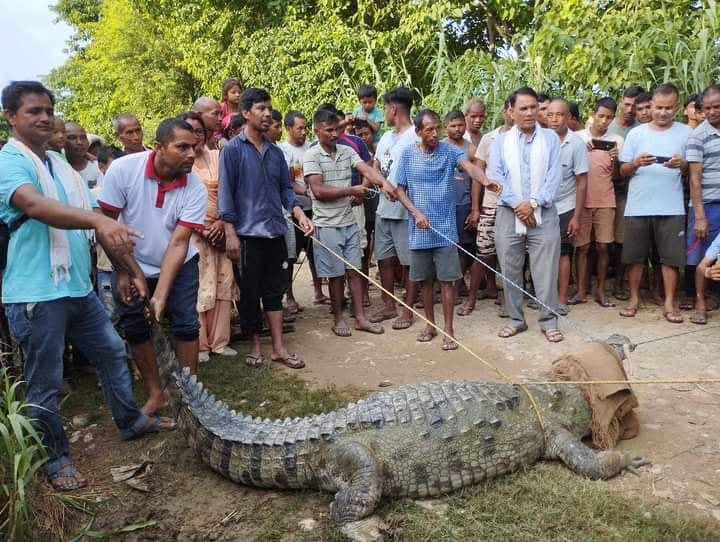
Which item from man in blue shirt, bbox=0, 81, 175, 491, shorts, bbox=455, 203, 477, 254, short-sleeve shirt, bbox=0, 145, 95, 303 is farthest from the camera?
shorts, bbox=455, 203, 477, 254

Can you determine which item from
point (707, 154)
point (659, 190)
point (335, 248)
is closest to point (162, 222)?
point (335, 248)

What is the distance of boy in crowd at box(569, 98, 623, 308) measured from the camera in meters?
6.02

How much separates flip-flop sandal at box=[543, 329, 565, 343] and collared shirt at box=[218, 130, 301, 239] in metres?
2.53

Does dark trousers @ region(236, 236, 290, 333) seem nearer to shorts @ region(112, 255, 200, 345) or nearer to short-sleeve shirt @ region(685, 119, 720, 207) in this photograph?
shorts @ region(112, 255, 200, 345)

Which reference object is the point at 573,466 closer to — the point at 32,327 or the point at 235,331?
the point at 32,327

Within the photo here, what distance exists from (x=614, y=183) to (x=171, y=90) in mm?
19421

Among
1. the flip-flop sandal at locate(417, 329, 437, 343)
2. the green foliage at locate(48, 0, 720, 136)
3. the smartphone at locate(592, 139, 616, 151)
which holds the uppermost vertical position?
the green foliage at locate(48, 0, 720, 136)

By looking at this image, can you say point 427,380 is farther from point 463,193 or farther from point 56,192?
point 56,192

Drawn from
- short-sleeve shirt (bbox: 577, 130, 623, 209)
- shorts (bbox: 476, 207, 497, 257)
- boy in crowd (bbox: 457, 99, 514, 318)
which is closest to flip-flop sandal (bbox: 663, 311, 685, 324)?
short-sleeve shirt (bbox: 577, 130, 623, 209)

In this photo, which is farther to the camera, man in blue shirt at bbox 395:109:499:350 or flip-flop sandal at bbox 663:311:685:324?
flip-flop sandal at bbox 663:311:685:324

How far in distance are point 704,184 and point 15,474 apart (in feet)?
18.7

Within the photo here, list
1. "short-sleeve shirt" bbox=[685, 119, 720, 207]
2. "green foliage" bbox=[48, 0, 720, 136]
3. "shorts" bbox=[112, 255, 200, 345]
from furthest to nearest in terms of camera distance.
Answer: "green foliage" bbox=[48, 0, 720, 136], "short-sleeve shirt" bbox=[685, 119, 720, 207], "shorts" bbox=[112, 255, 200, 345]

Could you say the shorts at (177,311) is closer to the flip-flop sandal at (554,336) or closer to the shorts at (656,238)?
the flip-flop sandal at (554,336)

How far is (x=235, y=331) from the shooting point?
19.1 ft
